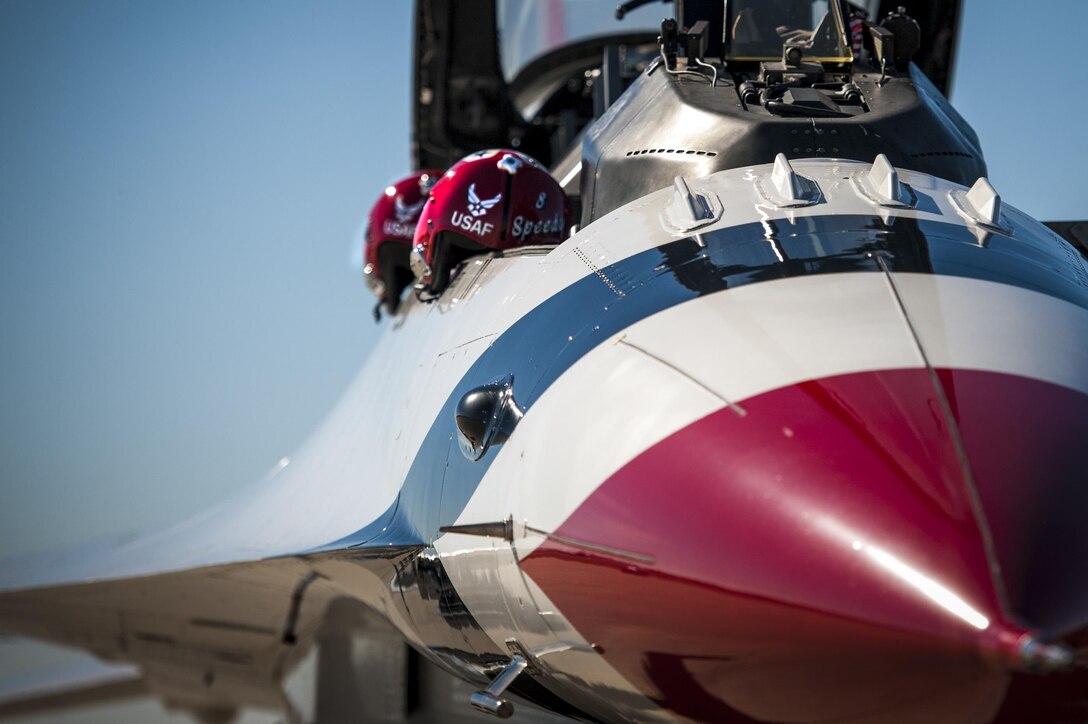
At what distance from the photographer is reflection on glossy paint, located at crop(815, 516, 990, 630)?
6.28ft

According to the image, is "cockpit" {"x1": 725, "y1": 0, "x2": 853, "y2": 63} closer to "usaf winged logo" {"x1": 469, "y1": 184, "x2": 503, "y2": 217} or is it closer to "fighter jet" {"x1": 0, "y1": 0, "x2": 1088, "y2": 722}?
"fighter jet" {"x1": 0, "y1": 0, "x2": 1088, "y2": 722}

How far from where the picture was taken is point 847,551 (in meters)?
2.05

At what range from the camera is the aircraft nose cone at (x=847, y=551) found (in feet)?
6.38

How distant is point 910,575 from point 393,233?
483 centimetres

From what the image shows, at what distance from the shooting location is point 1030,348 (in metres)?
2.41

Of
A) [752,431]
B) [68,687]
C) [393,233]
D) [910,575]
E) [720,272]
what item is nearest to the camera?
[910,575]

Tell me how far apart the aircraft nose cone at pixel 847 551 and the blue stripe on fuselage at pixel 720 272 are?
1.63 ft

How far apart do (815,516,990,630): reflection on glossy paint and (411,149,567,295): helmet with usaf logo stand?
2.95 meters

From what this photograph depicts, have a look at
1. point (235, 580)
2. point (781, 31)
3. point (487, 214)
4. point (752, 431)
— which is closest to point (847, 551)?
point (752, 431)

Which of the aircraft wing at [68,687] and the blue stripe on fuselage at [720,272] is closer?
the blue stripe on fuselage at [720,272]

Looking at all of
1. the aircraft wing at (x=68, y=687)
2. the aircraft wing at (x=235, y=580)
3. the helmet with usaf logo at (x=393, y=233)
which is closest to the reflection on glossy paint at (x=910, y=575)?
the aircraft wing at (x=235, y=580)

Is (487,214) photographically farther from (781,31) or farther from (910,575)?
(910,575)

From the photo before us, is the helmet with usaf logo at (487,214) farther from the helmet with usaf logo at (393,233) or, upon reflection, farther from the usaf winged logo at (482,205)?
the helmet with usaf logo at (393,233)

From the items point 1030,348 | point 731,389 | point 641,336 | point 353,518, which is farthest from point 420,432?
point 1030,348
